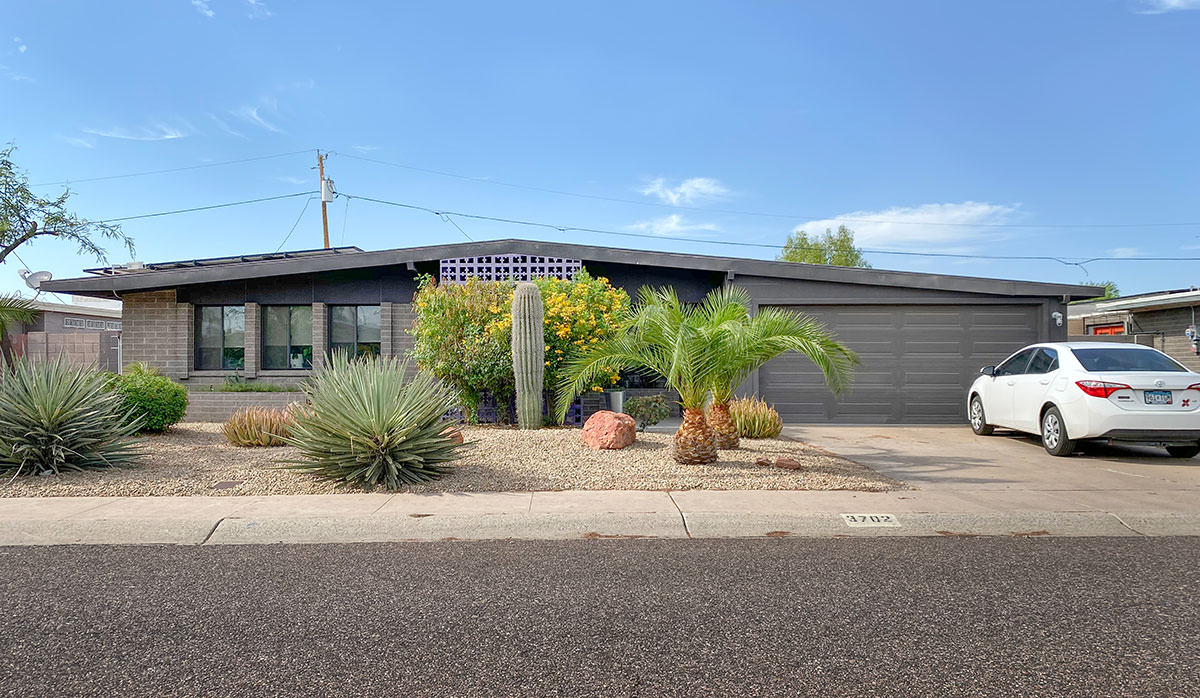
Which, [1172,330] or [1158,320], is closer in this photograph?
[1172,330]

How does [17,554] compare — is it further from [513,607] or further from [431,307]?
[431,307]

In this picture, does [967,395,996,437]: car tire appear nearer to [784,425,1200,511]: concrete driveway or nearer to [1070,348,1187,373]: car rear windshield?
[784,425,1200,511]: concrete driveway

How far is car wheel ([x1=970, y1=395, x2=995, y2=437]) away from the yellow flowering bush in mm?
5985

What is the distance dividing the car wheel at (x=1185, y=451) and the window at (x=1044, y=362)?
6.23ft

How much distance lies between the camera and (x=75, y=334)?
21859 mm

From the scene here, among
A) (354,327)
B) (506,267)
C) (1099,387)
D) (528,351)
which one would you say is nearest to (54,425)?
(528,351)

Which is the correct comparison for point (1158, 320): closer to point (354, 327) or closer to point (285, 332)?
point (354, 327)

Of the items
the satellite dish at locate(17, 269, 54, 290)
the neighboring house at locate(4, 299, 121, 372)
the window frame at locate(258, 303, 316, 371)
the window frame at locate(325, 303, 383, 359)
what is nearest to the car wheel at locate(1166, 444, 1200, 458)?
the window frame at locate(325, 303, 383, 359)

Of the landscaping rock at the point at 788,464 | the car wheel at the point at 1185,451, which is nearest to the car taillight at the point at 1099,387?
the car wheel at the point at 1185,451

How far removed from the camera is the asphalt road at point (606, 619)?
3328 mm

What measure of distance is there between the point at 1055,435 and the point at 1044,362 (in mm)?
1287

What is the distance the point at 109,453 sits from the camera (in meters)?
8.73

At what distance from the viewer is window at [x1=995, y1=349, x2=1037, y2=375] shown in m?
11.7

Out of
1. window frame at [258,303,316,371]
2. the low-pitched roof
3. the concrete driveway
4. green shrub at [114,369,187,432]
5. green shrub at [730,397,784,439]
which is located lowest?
the concrete driveway
